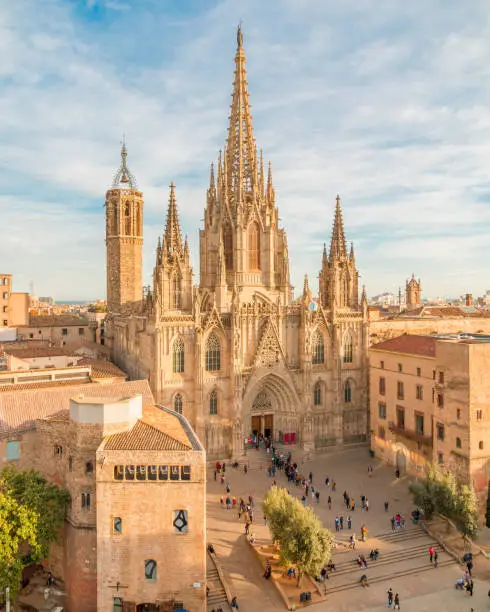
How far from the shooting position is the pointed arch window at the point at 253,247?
2024 inches

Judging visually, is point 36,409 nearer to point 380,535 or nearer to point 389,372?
point 380,535

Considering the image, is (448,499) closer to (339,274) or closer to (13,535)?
(13,535)

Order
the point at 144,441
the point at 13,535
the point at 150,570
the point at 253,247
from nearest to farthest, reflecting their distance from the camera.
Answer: the point at 150,570
the point at 13,535
the point at 144,441
the point at 253,247

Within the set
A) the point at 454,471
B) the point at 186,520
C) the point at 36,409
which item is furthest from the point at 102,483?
the point at 454,471

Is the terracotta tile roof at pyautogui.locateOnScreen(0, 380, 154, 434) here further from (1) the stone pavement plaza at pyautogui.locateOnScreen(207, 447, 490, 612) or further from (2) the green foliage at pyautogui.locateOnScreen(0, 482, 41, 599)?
(1) the stone pavement plaza at pyautogui.locateOnScreen(207, 447, 490, 612)

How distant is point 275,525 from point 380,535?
8286 millimetres

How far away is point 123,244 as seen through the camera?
218 feet

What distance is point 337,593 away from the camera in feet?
89.4

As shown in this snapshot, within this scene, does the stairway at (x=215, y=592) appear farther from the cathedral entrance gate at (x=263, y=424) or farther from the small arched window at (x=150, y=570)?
the cathedral entrance gate at (x=263, y=424)

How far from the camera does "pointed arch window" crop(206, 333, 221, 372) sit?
45.9 metres

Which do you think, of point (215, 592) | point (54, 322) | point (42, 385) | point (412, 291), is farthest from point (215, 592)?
point (412, 291)

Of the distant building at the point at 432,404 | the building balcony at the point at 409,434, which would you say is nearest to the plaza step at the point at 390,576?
the distant building at the point at 432,404

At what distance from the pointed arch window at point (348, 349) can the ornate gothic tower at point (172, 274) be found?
16409 mm

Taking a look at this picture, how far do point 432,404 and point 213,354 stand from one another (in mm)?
18734
